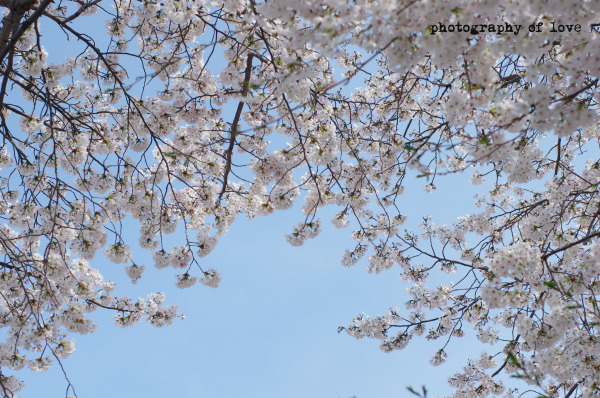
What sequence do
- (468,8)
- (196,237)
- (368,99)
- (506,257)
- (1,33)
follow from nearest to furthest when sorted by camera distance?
(468,8) < (506,257) < (1,33) < (196,237) < (368,99)

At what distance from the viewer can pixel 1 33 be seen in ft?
11.8

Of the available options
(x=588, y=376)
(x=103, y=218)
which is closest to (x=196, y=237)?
(x=103, y=218)

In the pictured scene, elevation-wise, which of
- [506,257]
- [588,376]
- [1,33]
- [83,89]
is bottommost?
[588,376]

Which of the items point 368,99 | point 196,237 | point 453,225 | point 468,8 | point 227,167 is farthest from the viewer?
point 453,225

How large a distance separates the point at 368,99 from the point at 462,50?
3796 mm

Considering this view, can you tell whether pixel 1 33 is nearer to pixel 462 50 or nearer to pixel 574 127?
pixel 462 50

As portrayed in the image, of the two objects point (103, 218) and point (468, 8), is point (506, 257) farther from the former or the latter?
point (103, 218)

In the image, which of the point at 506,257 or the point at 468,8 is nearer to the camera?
the point at 468,8

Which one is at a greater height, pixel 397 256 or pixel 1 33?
pixel 1 33

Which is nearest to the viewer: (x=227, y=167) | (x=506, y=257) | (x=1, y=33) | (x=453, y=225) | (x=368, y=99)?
(x=506, y=257)

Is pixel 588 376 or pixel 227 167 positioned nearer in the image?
pixel 588 376

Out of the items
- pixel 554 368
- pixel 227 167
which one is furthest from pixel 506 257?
pixel 227 167

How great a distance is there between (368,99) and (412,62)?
13.0ft

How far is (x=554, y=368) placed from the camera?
3.17 metres
